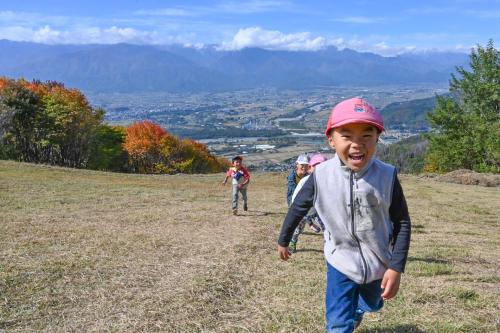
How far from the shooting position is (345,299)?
3.79 m

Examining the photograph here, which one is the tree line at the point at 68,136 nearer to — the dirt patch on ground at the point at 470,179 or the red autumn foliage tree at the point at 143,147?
the red autumn foliage tree at the point at 143,147

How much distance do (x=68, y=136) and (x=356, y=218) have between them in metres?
51.1

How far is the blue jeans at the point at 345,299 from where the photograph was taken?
3.77m

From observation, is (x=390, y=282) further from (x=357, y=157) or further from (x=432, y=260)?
(x=432, y=260)

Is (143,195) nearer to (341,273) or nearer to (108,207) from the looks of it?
(108,207)

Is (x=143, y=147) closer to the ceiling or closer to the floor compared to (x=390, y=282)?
closer to the ceiling

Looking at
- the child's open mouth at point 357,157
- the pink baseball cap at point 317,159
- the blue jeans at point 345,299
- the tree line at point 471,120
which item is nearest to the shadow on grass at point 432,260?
A: the pink baseball cap at point 317,159

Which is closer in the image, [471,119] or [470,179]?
[470,179]

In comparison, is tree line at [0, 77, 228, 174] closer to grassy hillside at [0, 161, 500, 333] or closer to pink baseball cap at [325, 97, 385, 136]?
grassy hillside at [0, 161, 500, 333]

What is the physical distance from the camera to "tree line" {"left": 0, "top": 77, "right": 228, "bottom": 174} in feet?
150

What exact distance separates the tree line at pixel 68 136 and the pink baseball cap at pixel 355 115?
4715 centimetres

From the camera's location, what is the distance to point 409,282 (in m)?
6.79

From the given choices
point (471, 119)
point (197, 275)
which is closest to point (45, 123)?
point (471, 119)

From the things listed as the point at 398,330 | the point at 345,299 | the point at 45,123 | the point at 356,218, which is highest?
the point at 45,123
